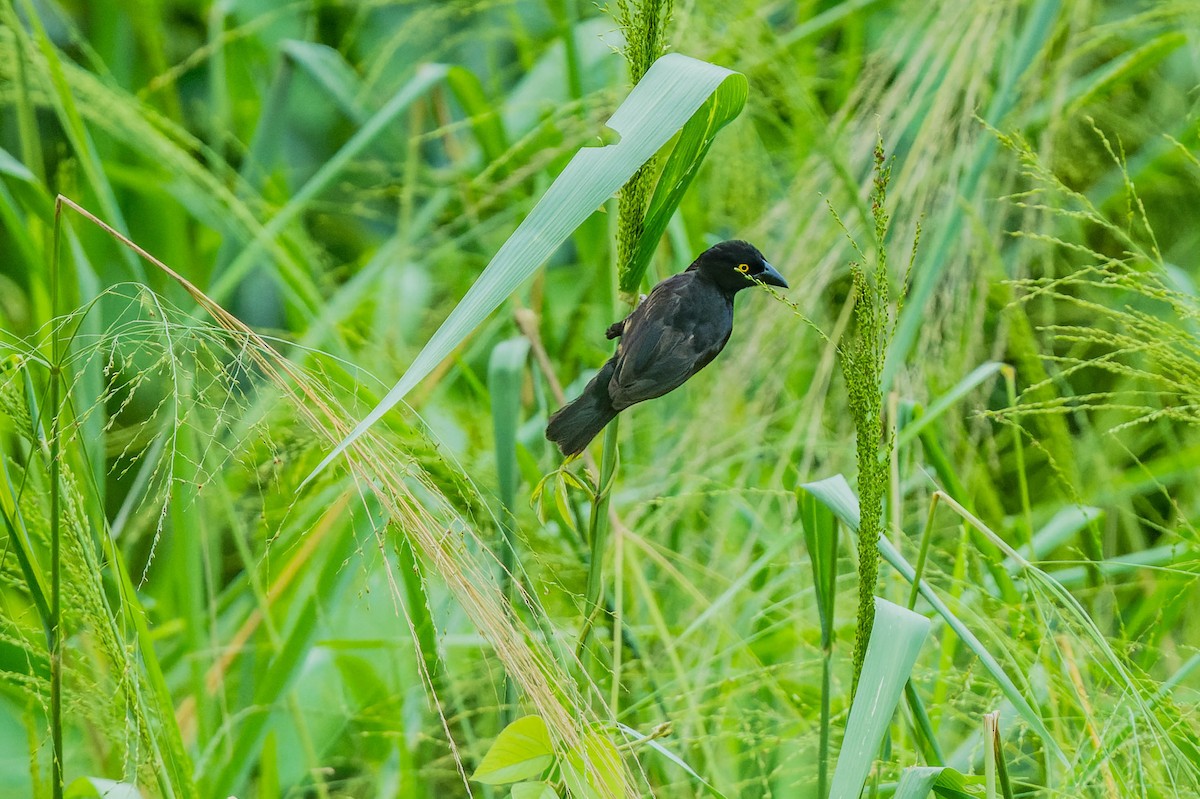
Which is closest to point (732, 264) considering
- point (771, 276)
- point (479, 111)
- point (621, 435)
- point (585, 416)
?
point (771, 276)

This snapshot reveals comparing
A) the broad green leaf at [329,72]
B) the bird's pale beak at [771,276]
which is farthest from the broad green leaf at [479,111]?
the bird's pale beak at [771,276]

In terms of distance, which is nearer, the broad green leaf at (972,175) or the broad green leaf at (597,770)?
the broad green leaf at (597,770)

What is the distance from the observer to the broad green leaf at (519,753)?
56cm

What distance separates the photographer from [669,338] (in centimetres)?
69

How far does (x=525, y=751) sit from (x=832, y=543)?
238mm

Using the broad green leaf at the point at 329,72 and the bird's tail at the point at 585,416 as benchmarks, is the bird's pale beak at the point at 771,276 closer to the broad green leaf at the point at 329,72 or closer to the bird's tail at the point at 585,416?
the bird's tail at the point at 585,416

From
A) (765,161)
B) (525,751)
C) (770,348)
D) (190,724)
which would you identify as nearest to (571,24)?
(765,161)

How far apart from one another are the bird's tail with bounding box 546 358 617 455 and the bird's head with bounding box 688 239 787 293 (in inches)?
4.2

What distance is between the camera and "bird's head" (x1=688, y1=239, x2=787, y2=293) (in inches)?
29.9

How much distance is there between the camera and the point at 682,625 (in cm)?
121

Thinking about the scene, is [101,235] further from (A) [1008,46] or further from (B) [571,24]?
(A) [1008,46]

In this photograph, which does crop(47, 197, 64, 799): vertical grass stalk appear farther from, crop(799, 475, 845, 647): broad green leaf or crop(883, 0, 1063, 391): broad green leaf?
crop(883, 0, 1063, 391): broad green leaf

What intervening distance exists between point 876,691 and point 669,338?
0.82 feet

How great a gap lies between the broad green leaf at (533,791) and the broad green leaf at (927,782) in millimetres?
196
